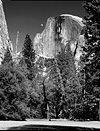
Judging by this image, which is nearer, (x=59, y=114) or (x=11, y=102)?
(x=11, y=102)

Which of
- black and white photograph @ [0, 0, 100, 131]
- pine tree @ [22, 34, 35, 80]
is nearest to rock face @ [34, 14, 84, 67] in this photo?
black and white photograph @ [0, 0, 100, 131]

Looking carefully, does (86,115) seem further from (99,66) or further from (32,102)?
(99,66)

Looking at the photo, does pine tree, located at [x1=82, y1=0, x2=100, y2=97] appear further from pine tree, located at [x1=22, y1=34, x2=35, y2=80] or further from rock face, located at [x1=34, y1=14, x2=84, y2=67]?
rock face, located at [x1=34, y1=14, x2=84, y2=67]

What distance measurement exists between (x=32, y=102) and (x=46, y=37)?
9364 centimetres

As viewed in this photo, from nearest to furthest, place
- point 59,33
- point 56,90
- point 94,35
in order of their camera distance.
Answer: point 94,35 → point 56,90 → point 59,33

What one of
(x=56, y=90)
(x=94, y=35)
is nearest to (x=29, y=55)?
(x=56, y=90)

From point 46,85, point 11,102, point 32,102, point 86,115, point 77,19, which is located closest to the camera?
point 11,102

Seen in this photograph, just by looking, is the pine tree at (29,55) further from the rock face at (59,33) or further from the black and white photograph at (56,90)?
the rock face at (59,33)

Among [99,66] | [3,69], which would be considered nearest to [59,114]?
[3,69]

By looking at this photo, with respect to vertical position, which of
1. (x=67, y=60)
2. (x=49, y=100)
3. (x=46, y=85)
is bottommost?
(x=49, y=100)

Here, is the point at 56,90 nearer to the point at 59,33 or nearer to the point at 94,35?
the point at 94,35

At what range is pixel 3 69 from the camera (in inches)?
1232

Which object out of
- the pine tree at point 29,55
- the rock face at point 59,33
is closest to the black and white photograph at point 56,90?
the pine tree at point 29,55

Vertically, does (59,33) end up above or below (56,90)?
above
